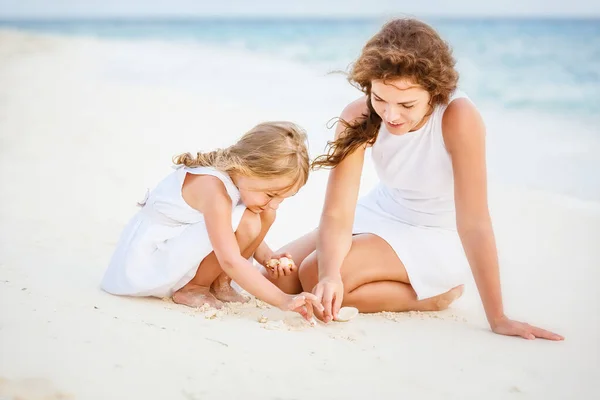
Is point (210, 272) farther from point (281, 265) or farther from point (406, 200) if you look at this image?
point (406, 200)

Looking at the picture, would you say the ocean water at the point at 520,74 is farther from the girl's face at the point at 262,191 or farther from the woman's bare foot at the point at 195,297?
the woman's bare foot at the point at 195,297

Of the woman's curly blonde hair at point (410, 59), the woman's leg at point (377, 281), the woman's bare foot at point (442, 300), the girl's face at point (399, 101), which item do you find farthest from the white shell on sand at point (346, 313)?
the woman's curly blonde hair at point (410, 59)

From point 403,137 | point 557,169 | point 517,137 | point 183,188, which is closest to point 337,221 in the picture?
point 403,137

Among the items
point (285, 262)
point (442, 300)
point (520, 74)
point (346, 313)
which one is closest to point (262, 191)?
point (285, 262)

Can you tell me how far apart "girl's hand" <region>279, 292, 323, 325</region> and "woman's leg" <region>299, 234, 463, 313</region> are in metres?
0.42

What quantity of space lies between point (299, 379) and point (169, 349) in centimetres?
45

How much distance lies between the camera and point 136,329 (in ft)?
8.80

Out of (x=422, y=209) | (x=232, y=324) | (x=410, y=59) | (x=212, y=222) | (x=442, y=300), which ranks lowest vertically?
(x=232, y=324)

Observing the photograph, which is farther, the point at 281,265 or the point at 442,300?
the point at 442,300

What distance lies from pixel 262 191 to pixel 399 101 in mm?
690

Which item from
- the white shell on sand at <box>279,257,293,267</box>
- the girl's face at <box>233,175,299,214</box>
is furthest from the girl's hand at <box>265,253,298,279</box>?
the girl's face at <box>233,175,299,214</box>

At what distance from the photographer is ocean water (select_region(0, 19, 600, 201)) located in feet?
24.1

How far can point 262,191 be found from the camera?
3.20 metres

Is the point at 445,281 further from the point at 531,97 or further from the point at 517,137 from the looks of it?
the point at 531,97
